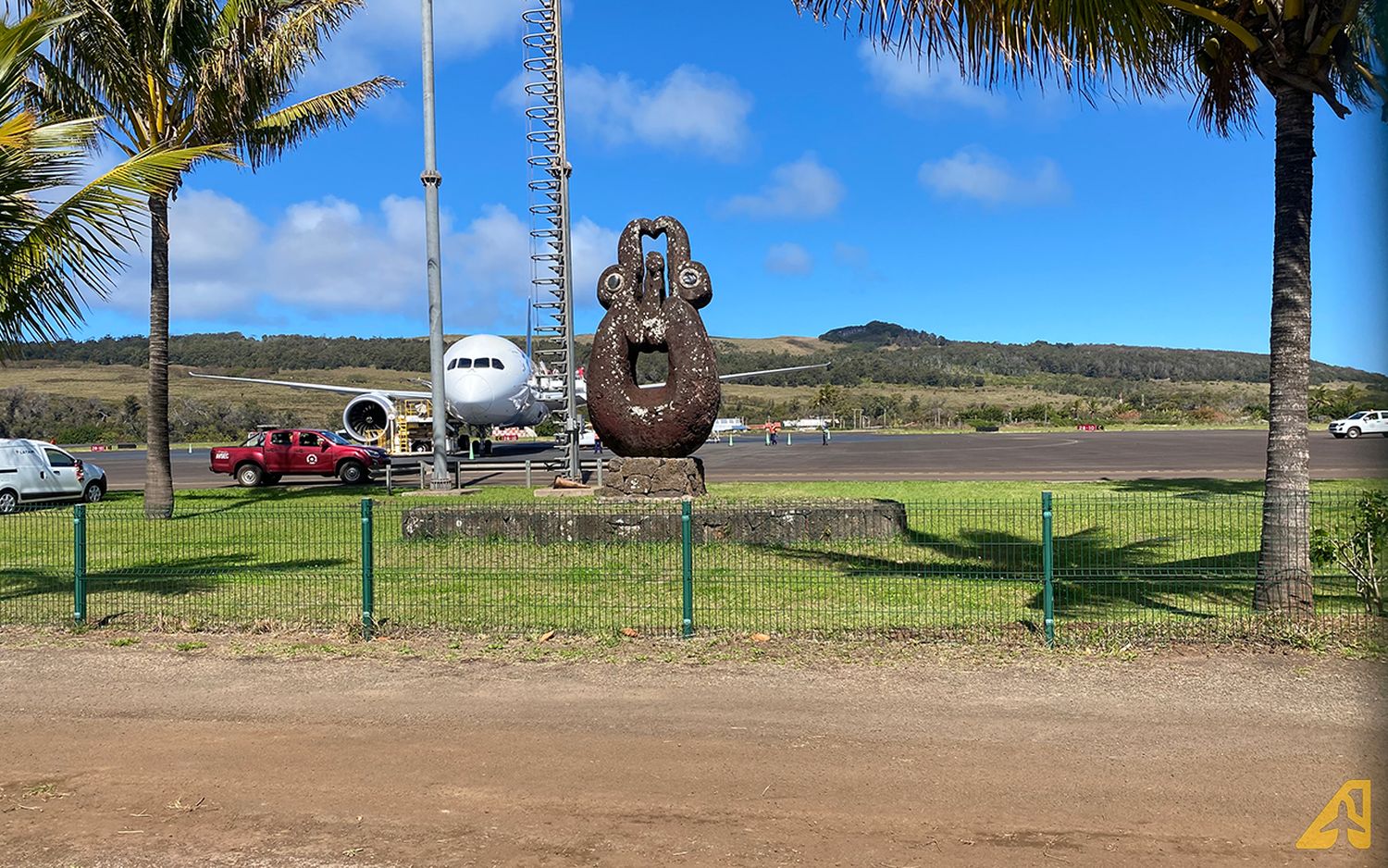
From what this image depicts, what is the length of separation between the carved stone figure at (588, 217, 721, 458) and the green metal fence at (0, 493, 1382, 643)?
201 centimetres

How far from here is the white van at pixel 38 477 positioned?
21828 millimetres

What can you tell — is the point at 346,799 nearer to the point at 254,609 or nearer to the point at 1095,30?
the point at 254,609

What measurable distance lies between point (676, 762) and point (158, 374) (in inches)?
673

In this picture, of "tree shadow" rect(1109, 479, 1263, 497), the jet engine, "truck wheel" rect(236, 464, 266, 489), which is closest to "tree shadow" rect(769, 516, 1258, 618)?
"tree shadow" rect(1109, 479, 1263, 497)

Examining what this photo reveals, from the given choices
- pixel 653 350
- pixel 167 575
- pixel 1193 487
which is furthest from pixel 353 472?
pixel 1193 487

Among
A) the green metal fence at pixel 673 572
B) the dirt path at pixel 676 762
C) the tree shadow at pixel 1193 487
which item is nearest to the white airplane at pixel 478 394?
the tree shadow at pixel 1193 487

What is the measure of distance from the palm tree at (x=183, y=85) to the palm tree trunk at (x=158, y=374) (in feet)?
0.06

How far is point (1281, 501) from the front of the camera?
9438mm

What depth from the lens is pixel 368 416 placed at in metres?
41.7

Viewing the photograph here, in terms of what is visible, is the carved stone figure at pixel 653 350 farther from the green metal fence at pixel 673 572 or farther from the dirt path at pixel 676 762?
the dirt path at pixel 676 762

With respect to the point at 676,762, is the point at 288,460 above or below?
above

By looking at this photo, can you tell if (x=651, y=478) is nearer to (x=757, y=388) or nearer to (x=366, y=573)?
(x=366, y=573)

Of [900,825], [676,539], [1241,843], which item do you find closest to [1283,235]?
[1241,843]

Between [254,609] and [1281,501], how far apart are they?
32.0 feet
